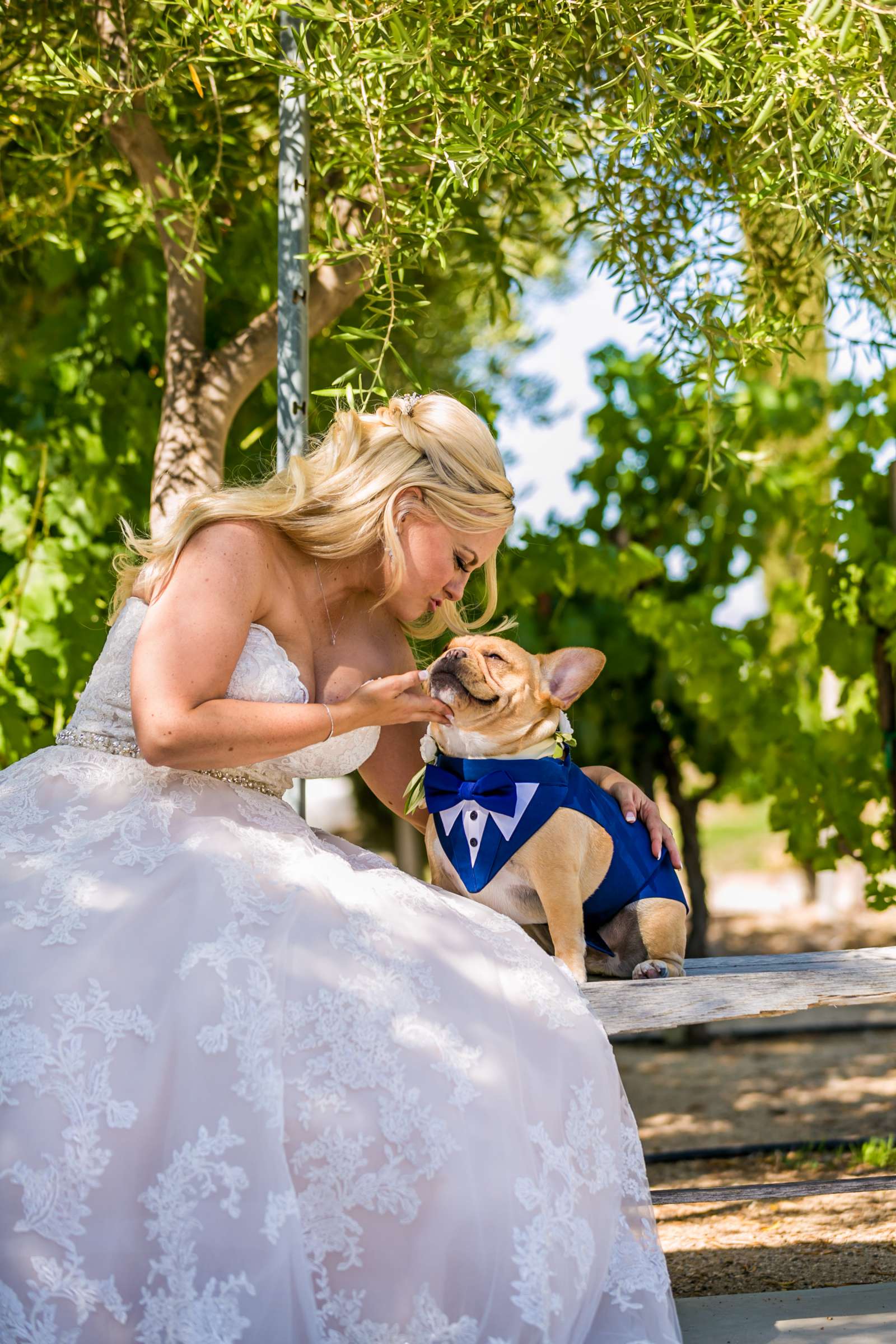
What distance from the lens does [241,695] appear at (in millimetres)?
2480

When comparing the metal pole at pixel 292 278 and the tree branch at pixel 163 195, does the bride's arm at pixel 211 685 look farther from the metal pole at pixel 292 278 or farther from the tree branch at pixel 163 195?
the tree branch at pixel 163 195

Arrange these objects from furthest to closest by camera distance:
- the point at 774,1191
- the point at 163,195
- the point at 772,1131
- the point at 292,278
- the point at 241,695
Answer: the point at 772,1131, the point at 163,195, the point at 774,1191, the point at 292,278, the point at 241,695

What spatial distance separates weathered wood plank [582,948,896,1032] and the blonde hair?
3.21ft

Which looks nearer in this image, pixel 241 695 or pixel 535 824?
pixel 241 695

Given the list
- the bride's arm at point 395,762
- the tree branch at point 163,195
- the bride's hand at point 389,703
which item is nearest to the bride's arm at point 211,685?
the bride's hand at point 389,703

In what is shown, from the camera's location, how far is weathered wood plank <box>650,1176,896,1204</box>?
3.13m

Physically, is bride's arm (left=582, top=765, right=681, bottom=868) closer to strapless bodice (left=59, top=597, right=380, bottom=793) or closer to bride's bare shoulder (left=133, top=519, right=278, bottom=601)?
strapless bodice (left=59, top=597, right=380, bottom=793)

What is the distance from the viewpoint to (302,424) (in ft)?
9.82

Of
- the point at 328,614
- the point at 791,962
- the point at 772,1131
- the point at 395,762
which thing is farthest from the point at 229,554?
the point at 772,1131

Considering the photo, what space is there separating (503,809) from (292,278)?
1.31 metres

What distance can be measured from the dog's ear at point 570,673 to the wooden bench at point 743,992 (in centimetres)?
63

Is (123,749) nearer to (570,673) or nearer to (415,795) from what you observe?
(415,795)

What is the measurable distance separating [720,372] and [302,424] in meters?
1.24

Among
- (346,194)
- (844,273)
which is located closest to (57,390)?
(346,194)
